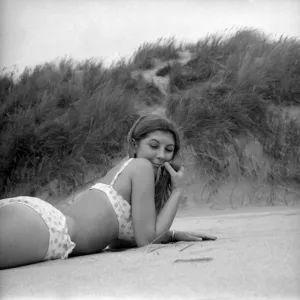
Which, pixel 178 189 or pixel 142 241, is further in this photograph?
pixel 178 189

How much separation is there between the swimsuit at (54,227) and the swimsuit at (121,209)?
0.31 metres

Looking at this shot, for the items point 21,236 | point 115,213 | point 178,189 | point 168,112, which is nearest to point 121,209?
point 115,213

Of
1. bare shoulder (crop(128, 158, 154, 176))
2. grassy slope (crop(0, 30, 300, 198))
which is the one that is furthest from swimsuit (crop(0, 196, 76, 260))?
grassy slope (crop(0, 30, 300, 198))

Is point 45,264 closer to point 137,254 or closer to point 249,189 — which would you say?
point 137,254

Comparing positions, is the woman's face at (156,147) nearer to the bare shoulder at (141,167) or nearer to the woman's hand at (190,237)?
the bare shoulder at (141,167)

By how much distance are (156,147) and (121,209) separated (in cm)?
44

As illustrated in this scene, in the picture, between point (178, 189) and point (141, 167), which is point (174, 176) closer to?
point (178, 189)

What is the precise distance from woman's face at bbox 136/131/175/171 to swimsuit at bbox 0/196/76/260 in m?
0.65

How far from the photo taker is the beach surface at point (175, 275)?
1.39 metres

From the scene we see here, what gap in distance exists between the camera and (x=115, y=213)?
2.60 m

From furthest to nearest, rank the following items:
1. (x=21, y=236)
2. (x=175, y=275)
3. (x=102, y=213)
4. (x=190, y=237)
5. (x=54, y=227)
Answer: (x=190, y=237), (x=102, y=213), (x=54, y=227), (x=21, y=236), (x=175, y=275)

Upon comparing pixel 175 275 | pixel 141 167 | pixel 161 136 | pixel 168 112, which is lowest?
pixel 168 112

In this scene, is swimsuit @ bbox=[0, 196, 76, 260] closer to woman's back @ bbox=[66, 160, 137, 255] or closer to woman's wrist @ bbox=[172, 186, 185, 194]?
woman's back @ bbox=[66, 160, 137, 255]

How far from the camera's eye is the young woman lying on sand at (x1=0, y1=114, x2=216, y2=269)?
2.27 metres
